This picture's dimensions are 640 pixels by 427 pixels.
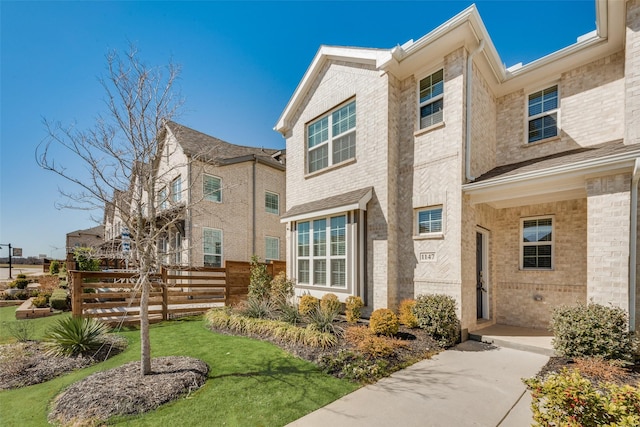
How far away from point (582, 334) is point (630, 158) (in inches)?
133

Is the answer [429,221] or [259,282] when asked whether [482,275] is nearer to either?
[429,221]

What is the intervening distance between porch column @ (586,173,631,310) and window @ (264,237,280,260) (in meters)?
14.2

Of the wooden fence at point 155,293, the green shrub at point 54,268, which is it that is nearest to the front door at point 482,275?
the wooden fence at point 155,293

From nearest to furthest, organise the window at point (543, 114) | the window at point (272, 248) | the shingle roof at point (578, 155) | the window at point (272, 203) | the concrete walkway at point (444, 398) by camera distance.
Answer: the concrete walkway at point (444, 398)
the shingle roof at point (578, 155)
the window at point (543, 114)
the window at point (272, 248)
the window at point (272, 203)

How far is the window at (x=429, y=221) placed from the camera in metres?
7.66

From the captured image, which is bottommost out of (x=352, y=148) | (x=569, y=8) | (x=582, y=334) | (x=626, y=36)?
(x=582, y=334)

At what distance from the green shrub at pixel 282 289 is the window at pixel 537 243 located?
7.42 m

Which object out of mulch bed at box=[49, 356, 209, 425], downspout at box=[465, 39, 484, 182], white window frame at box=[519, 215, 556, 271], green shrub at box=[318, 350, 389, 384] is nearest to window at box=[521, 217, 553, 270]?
white window frame at box=[519, 215, 556, 271]

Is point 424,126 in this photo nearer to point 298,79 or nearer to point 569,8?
point 569,8

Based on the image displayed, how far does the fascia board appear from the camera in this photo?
8.80 metres

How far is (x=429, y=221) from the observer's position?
784 cm

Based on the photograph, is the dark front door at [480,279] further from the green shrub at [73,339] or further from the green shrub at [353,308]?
the green shrub at [73,339]

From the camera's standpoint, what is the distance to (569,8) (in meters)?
7.86

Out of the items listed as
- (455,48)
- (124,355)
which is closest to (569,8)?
(455,48)
